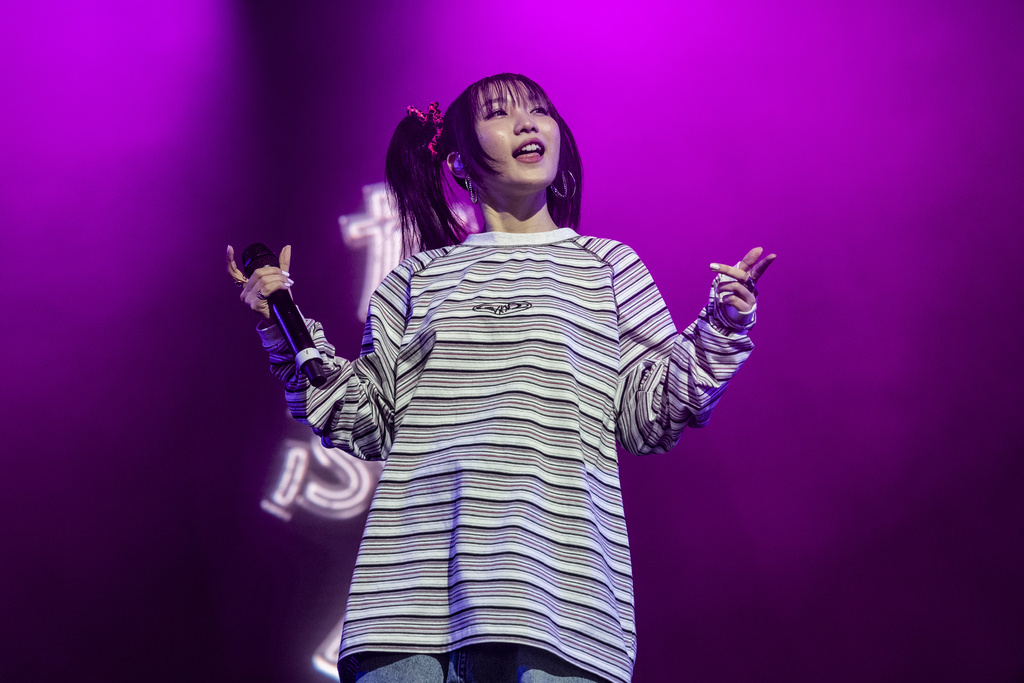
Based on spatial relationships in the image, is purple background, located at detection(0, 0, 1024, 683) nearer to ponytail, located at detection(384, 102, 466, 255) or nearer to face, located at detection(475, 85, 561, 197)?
ponytail, located at detection(384, 102, 466, 255)

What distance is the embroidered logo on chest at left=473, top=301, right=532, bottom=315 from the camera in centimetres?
131

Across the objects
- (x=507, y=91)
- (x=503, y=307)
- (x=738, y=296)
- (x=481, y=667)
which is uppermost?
(x=507, y=91)

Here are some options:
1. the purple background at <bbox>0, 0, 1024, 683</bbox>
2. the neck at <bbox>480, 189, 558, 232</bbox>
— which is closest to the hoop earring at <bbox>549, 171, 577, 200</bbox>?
the neck at <bbox>480, 189, 558, 232</bbox>

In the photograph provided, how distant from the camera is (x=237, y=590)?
206 cm

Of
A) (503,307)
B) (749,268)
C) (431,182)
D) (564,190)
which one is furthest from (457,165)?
(749,268)

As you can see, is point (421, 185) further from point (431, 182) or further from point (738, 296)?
point (738, 296)

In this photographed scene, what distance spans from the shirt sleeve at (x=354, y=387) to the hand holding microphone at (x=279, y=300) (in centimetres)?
6

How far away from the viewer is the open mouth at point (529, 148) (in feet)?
4.88

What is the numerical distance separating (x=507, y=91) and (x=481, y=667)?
3.16 ft

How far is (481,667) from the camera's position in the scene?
41.3 inches

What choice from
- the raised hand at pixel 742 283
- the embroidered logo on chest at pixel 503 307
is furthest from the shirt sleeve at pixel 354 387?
the raised hand at pixel 742 283

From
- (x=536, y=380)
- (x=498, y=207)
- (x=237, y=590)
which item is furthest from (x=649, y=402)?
(x=237, y=590)

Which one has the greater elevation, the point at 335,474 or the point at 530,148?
the point at 530,148

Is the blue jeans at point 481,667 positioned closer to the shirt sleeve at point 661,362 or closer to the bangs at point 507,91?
the shirt sleeve at point 661,362
